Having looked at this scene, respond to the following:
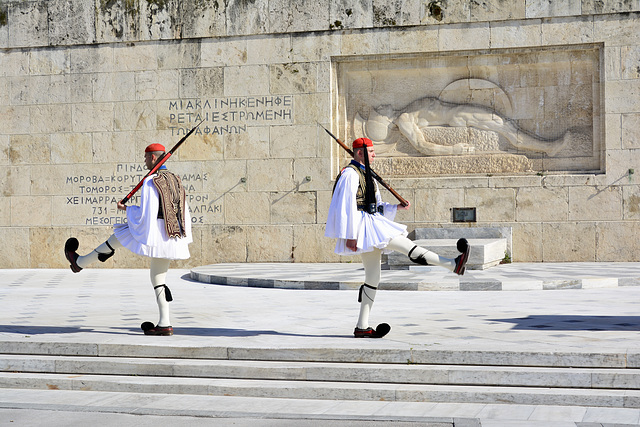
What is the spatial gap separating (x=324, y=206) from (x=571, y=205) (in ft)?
14.3

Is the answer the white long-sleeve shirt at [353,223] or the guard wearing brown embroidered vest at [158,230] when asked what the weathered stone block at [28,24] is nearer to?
the guard wearing brown embroidered vest at [158,230]

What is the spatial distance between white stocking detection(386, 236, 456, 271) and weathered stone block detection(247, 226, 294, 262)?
7.99 meters

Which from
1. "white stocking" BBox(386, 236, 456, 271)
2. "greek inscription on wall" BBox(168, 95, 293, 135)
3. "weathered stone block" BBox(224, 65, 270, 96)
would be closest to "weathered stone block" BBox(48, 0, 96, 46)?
"greek inscription on wall" BBox(168, 95, 293, 135)

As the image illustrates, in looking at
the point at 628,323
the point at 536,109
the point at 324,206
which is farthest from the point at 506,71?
the point at 628,323

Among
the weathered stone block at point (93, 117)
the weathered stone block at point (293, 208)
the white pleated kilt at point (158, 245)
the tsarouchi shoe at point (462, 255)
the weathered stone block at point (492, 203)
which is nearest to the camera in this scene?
the tsarouchi shoe at point (462, 255)

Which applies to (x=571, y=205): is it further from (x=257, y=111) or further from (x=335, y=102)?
(x=257, y=111)

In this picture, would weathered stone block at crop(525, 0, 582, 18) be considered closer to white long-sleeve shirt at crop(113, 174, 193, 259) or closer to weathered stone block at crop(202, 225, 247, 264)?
weathered stone block at crop(202, 225, 247, 264)

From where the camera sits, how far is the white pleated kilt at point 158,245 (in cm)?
667

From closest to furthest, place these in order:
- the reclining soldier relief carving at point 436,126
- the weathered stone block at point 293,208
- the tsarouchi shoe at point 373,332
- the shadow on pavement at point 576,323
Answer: the tsarouchi shoe at point 373,332, the shadow on pavement at point 576,323, the reclining soldier relief carving at point 436,126, the weathered stone block at point 293,208

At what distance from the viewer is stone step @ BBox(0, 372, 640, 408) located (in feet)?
16.8

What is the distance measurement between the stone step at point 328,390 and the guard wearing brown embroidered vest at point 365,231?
102 cm

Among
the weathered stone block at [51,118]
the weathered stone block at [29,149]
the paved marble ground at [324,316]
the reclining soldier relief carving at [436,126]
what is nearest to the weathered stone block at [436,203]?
the reclining soldier relief carving at [436,126]

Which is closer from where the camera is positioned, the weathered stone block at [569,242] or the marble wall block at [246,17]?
the weathered stone block at [569,242]

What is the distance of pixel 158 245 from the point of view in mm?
6676
